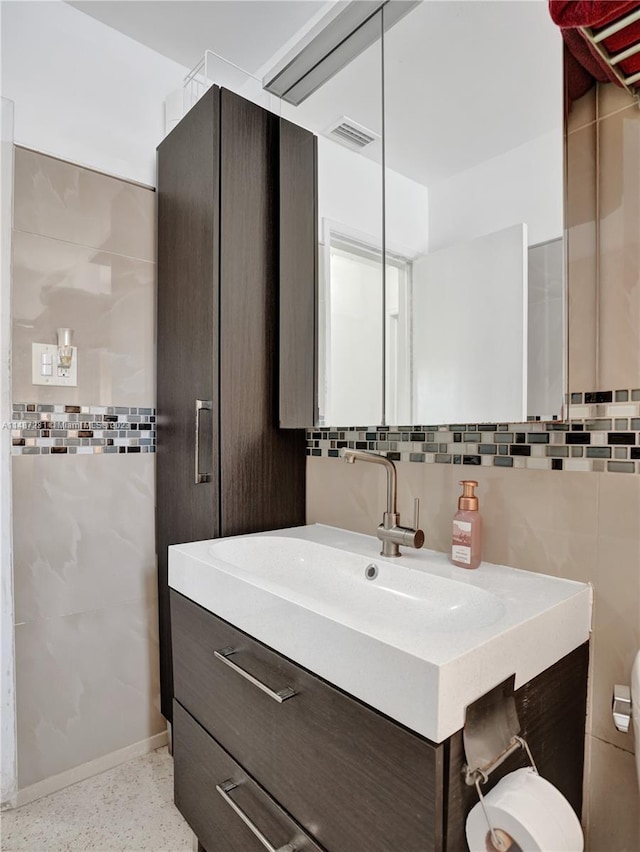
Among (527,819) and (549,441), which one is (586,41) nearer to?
(549,441)

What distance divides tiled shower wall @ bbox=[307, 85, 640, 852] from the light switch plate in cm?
136

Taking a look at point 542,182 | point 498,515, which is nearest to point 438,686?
point 498,515

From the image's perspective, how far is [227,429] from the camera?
1.51 metres

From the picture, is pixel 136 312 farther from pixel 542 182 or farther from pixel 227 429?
pixel 542 182

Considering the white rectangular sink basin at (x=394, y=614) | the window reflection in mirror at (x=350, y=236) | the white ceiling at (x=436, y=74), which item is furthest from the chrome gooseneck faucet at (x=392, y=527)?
the white ceiling at (x=436, y=74)

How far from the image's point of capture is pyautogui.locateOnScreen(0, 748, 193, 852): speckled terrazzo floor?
4.65 feet

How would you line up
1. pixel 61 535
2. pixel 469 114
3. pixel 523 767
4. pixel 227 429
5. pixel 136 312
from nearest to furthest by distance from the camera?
pixel 523 767, pixel 469 114, pixel 227 429, pixel 61 535, pixel 136 312

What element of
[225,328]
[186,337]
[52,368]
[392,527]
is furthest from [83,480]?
[392,527]

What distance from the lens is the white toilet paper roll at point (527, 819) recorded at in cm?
67

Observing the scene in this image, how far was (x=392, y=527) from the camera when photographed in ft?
4.06

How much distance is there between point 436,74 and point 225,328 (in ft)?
2.71

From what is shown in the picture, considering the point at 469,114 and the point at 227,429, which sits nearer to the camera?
the point at 469,114

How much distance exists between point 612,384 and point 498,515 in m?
0.37

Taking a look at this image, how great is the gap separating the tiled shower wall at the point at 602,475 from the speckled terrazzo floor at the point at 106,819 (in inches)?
45.0
